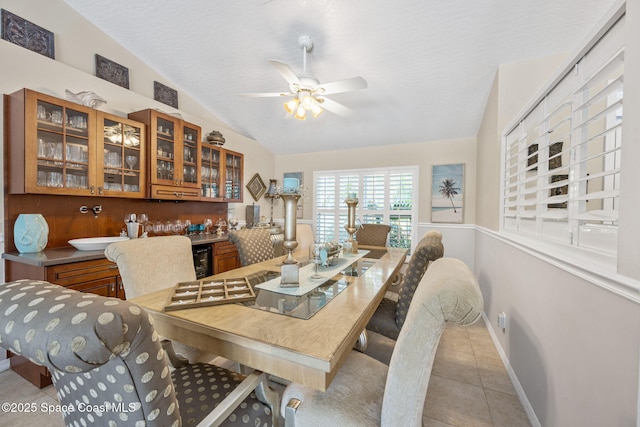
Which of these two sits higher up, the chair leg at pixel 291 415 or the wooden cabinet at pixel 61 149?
the wooden cabinet at pixel 61 149

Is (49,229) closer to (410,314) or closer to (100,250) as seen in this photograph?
(100,250)

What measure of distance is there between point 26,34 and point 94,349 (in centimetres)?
322

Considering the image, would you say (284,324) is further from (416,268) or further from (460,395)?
(460,395)

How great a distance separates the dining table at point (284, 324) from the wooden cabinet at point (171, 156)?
195 cm

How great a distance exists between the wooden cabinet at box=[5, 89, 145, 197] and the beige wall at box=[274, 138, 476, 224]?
3032 mm

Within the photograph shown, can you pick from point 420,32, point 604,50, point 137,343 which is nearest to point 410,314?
point 137,343

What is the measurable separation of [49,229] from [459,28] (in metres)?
3.98

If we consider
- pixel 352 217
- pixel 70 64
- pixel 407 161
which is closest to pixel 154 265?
pixel 352 217

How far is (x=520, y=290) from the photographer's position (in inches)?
68.1

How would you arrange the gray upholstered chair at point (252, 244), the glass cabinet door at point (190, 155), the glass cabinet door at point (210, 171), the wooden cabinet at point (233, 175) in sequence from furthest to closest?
the wooden cabinet at point (233, 175)
the glass cabinet door at point (210, 171)
the glass cabinet door at point (190, 155)
the gray upholstered chair at point (252, 244)

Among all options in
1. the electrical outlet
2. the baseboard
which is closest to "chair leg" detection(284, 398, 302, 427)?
the baseboard

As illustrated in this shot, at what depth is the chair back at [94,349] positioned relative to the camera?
1.57 feet

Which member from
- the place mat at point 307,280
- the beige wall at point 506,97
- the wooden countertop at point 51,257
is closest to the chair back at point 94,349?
the place mat at point 307,280

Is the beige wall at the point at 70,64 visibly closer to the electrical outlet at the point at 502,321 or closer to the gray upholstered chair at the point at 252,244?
the gray upholstered chair at the point at 252,244
